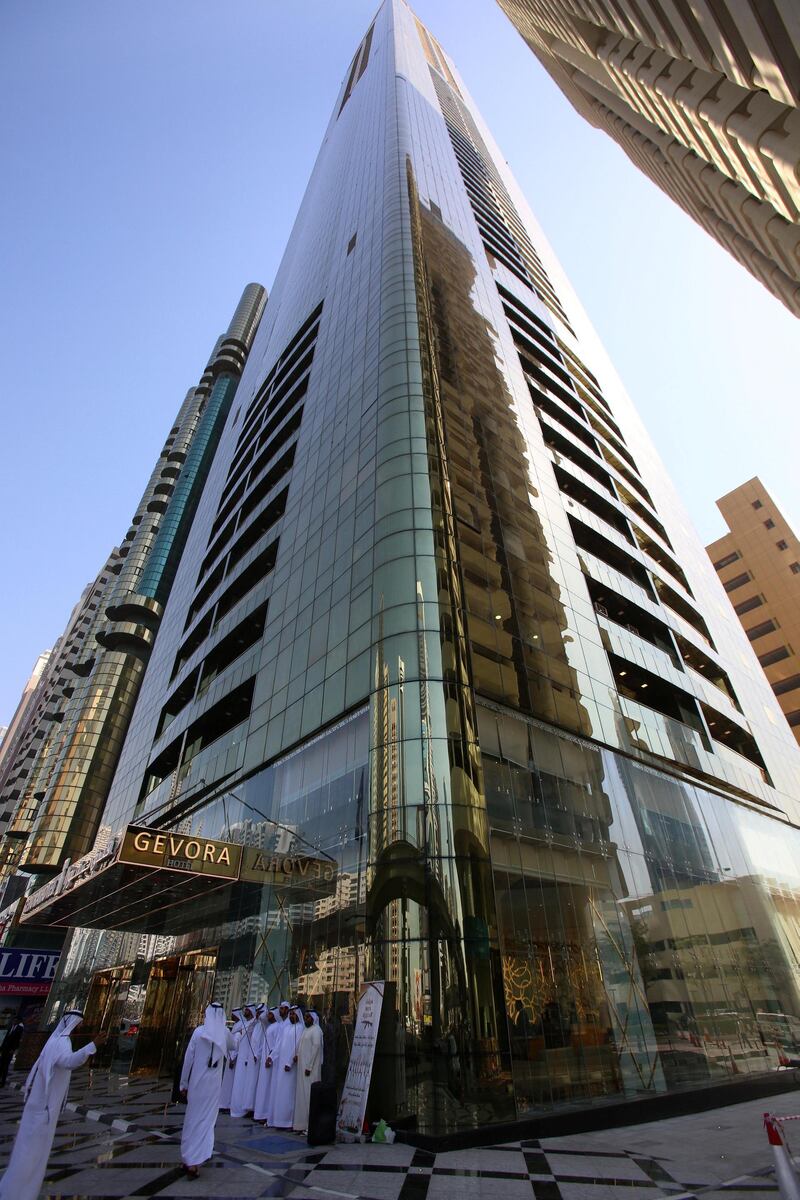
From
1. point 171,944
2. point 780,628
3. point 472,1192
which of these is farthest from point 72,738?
point 780,628

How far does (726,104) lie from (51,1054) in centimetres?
1418

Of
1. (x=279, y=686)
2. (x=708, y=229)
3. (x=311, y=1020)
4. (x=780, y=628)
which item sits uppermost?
(x=780, y=628)

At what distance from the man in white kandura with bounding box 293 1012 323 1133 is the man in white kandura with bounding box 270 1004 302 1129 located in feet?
0.62

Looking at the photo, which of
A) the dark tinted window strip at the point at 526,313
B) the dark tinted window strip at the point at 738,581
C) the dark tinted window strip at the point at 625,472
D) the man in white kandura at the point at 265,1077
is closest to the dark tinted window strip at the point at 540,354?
the dark tinted window strip at the point at 526,313

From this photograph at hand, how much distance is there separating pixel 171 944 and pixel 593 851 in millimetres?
17406

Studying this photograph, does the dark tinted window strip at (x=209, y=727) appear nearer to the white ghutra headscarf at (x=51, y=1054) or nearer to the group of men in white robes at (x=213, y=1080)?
the group of men in white robes at (x=213, y=1080)

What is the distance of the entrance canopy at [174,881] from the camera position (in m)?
13.4

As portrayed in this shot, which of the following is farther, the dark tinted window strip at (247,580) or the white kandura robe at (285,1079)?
the dark tinted window strip at (247,580)

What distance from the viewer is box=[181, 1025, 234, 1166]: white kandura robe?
720 centimetres

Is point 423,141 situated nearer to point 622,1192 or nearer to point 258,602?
point 258,602

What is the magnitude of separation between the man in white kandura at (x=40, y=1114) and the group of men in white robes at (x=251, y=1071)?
1.48 m

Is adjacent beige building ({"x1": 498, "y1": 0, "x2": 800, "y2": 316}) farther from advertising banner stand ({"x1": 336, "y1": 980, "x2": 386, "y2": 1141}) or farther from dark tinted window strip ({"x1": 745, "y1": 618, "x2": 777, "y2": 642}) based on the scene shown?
A: dark tinted window strip ({"x1": 745, "y1": 618, "x2": 777, "y2": 642})

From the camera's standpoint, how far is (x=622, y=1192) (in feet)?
20.6

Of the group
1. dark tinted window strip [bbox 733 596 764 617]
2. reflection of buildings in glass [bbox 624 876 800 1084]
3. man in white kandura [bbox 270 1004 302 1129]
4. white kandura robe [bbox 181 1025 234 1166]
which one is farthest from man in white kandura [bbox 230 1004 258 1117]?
dark tinted window strip [bbox 733 596 764 617]
